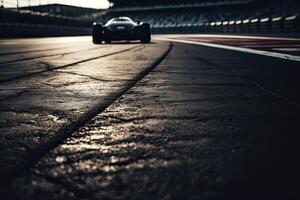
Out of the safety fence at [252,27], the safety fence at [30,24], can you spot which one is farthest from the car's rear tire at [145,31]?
the safety fence at [30,24]

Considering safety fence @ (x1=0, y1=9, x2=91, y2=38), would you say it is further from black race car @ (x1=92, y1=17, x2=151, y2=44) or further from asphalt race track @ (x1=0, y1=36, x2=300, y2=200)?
asphalt race track @ (x1=0, y1=36, x2=300, y2=200)

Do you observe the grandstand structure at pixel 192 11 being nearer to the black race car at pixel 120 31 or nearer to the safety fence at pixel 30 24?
the safety fence at pixel 30 24

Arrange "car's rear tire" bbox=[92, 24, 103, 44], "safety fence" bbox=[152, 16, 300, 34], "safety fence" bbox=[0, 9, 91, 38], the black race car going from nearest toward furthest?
the black race car → "car's rear tire" bbox=[92, 24, 103, 44] → "safety fence" bbox=[152, 16, 300, 34] → "safety fence" bbox=[0, 9, 91, 38]

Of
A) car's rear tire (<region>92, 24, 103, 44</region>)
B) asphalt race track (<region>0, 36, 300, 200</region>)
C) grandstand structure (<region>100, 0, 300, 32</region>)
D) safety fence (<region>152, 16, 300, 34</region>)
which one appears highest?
grandstand structure (<region>100, 0, 300, 32</region>)

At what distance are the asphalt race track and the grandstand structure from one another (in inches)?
1294

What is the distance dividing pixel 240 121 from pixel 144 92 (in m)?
0.94

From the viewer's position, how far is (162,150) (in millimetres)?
1115

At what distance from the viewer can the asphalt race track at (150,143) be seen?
84 centimetres

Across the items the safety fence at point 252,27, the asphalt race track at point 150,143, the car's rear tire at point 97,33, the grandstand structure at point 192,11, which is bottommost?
the asphalt race track at point 150,143

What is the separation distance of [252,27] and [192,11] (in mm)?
22014

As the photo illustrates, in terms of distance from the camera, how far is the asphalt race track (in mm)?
836

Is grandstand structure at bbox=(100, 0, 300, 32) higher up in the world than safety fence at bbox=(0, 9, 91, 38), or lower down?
higher up

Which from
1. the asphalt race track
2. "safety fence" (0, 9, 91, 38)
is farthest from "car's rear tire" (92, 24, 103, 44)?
"safety fence" (0, 9, 91, 38)

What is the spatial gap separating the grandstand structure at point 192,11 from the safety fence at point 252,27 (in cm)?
48
